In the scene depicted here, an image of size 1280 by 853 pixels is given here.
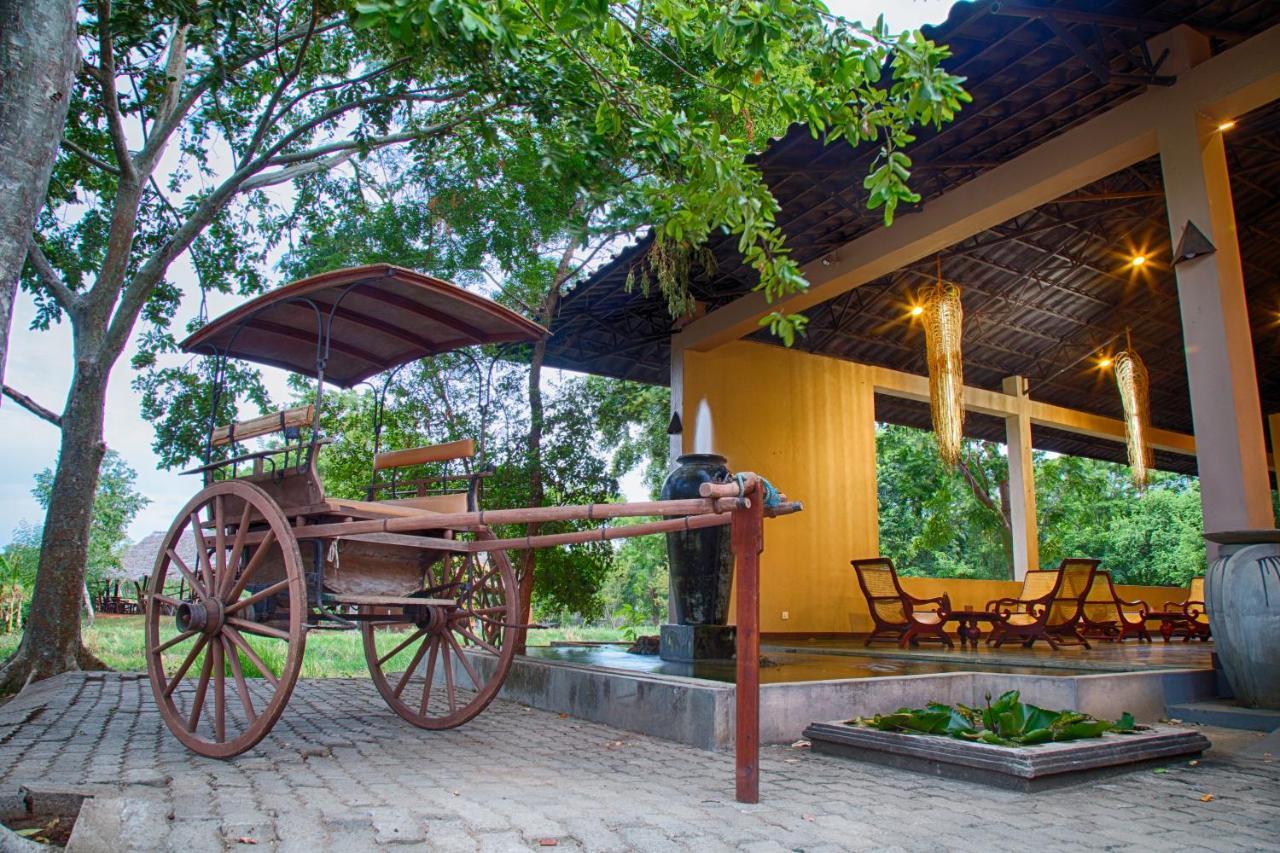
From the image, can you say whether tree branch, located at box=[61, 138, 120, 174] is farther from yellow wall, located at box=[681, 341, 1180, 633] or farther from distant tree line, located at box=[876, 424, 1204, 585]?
distant tree line, located at box=[876, 424, 1204, 585]

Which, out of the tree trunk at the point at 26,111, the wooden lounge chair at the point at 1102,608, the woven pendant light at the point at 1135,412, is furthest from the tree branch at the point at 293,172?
the woven pendant light at the point at 1135,412

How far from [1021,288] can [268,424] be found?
10.1 metres

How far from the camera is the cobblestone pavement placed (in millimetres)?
2285

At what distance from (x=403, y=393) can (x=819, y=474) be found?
567 cm

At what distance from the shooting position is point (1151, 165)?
8445 mm

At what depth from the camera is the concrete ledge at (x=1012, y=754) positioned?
10.3 ft

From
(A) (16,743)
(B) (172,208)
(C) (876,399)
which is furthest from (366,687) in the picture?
(C) (876,399)

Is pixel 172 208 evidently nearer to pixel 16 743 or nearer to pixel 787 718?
pixel 16 743

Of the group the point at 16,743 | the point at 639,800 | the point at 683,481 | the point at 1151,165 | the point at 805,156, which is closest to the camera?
the point at 639,800

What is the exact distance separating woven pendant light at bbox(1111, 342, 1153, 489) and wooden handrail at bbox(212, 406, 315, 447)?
31.4 ft

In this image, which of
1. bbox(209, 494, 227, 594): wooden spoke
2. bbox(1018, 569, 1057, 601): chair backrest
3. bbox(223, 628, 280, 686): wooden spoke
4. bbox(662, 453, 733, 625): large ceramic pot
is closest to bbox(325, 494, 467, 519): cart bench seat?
bbox(209, 494, 227, 594): wooden spoke

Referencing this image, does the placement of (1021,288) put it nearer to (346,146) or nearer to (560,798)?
(346,146)

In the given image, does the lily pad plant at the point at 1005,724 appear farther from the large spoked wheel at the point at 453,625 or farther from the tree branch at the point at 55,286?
the tree branch at the point at 55,286

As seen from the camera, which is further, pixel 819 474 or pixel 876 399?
pixel 876 399
